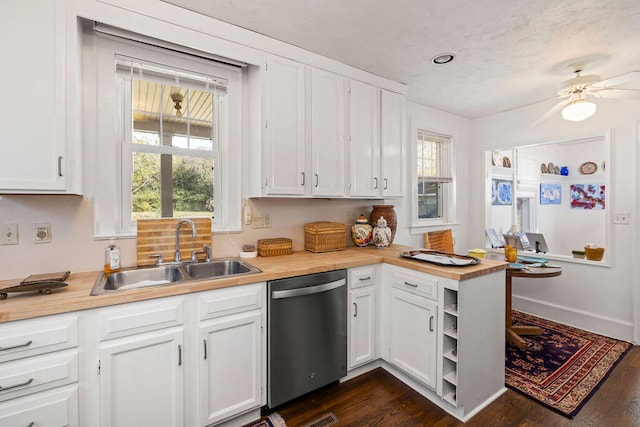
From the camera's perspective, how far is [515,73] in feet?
8.91

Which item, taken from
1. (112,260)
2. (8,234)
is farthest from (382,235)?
(8,234)

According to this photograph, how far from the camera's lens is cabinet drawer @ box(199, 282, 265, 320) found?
5.28ft

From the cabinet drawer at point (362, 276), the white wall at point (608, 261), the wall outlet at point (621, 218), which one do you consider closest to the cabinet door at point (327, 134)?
the cabinet drawer at point (362, 276)

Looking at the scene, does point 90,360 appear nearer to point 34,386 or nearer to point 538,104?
point 34,386

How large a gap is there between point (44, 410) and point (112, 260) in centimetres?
80

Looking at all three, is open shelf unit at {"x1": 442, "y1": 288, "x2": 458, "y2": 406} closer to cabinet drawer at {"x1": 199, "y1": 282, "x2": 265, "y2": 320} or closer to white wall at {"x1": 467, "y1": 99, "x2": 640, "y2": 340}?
cabinet drawer at {"x1": 199, "y1": 282, "x2": 265, "y2": 320}

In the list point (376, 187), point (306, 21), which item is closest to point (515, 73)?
point (376, 187)

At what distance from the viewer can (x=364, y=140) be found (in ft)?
8.83

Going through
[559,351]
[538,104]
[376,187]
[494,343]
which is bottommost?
[559,351]

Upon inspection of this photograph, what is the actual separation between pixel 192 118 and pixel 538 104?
155 inches

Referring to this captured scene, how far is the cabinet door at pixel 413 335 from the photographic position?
1.95 m

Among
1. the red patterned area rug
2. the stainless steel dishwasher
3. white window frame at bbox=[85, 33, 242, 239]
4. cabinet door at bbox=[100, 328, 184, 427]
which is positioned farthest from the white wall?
cabinet door at bbox=[100, 328, 184, 427]

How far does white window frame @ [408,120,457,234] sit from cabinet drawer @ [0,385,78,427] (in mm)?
3266

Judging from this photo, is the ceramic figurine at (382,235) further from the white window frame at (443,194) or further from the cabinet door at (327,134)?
the white window frame at (443,194)
